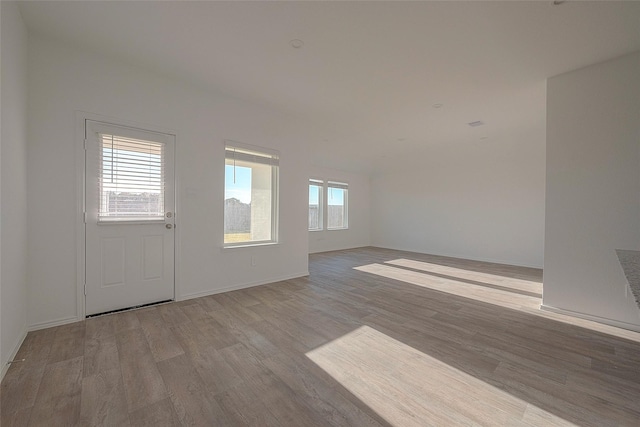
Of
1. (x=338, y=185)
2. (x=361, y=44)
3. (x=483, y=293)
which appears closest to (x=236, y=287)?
(x=361, y=44)

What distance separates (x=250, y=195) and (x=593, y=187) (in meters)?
4.31

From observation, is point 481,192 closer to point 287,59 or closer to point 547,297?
point 547,297

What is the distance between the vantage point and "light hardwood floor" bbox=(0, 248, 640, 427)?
1.53 metres

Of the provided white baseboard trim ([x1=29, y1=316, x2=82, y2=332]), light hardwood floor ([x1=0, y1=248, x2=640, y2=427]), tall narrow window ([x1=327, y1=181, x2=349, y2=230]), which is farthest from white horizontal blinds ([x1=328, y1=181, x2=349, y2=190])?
white baseboard trim ([x1=29, y1=316, x2=82, y2=332])

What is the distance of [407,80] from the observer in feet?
10.7

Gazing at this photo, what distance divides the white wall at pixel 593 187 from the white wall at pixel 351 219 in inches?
214

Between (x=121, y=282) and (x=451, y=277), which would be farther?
(x=451, y=277)

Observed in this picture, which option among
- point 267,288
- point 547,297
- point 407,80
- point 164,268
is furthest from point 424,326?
point 164,268

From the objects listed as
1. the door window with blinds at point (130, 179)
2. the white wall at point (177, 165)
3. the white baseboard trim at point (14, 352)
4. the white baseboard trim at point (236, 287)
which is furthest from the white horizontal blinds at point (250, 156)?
the white baseboard trim at point (14, 352)

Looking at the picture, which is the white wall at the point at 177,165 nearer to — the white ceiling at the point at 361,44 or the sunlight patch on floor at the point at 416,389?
the white ceiling at the point at 361,44

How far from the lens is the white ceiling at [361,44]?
216 cm

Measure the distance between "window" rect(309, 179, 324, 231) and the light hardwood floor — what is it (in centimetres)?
459

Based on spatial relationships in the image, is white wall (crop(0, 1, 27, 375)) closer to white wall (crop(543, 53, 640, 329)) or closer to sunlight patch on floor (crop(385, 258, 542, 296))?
white wall (crop(543, 53, 640, 329))

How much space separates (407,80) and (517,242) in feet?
16.9
